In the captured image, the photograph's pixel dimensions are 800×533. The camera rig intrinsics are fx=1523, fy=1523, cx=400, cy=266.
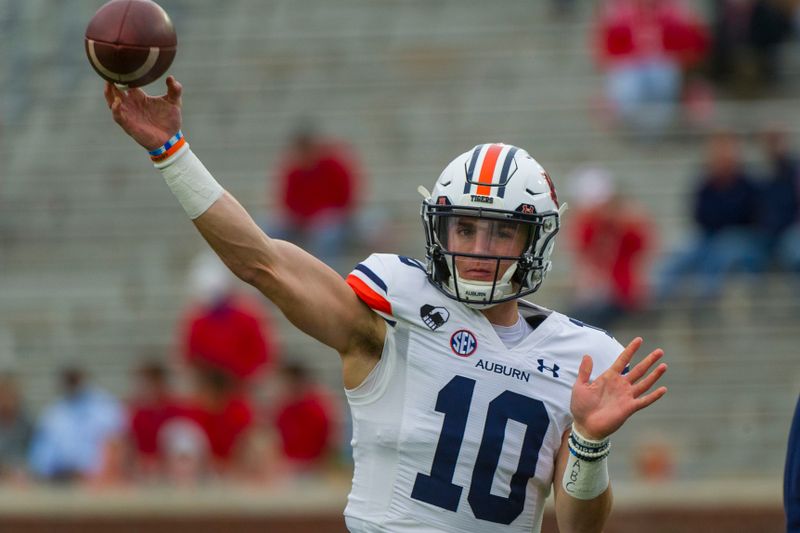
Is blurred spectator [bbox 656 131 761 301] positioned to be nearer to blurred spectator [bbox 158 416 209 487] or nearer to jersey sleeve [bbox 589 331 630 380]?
blurred spectator [bbox 158 416 209 487]

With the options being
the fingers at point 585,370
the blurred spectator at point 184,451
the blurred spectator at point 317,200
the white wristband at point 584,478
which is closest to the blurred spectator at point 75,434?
the blurred spectator at point 184,451

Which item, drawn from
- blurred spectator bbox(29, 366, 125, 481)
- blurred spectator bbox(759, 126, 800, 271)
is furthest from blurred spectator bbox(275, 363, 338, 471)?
blurred spectator bbox(759, 126, 800, 271)

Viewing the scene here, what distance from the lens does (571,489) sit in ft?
14.6

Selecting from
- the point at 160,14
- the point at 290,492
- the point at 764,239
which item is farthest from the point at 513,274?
the point at 764,239

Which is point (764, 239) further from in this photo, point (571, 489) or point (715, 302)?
point (571, 489)

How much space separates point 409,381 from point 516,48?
30.2 feet

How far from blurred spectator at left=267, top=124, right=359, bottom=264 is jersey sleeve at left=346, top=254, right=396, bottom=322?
6.46 m

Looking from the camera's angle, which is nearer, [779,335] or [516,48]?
[779,335]

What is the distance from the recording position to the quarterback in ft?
14.3

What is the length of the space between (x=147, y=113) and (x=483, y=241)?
42.1 inches

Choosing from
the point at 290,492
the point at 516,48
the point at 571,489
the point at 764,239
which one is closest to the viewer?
the point at 571,489

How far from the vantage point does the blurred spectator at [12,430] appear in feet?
32.9

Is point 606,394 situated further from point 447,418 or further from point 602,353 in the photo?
point 447,418

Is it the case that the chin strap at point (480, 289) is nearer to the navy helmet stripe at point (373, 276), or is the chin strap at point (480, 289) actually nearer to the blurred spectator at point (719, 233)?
the navy helmet stripe at point (373, 276)
